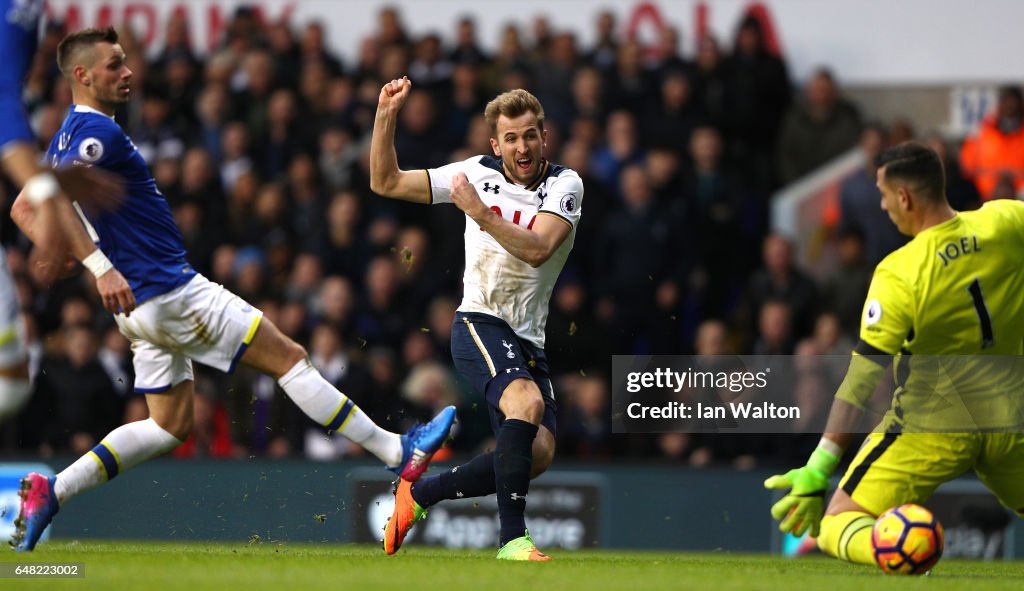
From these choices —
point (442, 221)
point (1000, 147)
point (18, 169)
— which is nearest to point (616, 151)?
point (442, 221)

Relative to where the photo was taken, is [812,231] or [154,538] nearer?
[154,538]

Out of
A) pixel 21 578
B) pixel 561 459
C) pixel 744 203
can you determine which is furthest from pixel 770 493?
pixel 21 578

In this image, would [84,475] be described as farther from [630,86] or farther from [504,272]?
[630,86]

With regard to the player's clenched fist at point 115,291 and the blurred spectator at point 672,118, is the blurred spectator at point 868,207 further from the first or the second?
the player's clenched fist at point 115,291

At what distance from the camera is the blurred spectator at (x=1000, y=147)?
527 inches

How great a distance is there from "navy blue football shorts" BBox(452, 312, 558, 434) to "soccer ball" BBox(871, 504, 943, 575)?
185 centimetres

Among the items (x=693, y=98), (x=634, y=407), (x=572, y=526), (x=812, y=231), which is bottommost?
(x=572, y=526)

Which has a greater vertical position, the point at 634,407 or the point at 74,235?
the point at 74,235

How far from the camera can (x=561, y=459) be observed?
11883mm

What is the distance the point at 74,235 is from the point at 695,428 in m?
5.57

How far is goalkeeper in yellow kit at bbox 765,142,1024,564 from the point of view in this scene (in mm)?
6973

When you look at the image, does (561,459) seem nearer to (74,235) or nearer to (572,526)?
(572,526)

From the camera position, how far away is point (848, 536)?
709cm

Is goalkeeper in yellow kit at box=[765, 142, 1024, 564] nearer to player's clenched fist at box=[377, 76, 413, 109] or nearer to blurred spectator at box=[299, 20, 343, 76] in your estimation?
player's clenched fist at box=[377, 76, 413, 109]
